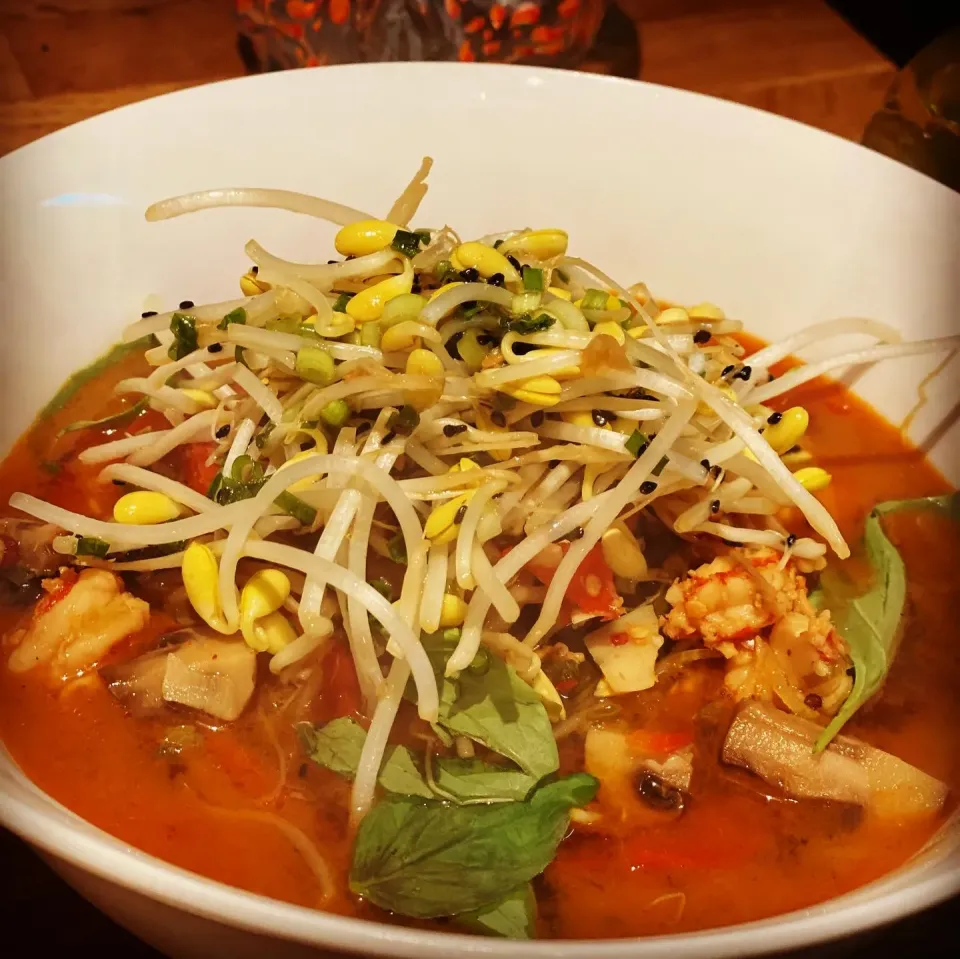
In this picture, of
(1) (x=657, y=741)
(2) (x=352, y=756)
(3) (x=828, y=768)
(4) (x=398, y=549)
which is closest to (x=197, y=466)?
(4) (x=398, y=549)

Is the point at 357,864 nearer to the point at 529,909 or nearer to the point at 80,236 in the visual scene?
the point at 529,909

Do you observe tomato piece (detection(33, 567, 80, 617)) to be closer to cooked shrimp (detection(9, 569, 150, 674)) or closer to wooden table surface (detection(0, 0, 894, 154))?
cooked shrimp (detection(9, 569, 150, 674))

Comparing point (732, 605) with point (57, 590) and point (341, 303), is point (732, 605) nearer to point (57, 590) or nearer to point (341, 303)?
point (341, 303)

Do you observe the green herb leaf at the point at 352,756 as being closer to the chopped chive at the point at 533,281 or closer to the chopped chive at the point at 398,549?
the chopped chive at the point at 398,549

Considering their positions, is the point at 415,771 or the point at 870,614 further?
the point at 870,614

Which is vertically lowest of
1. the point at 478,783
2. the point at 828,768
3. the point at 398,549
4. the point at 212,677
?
the point at 828,768

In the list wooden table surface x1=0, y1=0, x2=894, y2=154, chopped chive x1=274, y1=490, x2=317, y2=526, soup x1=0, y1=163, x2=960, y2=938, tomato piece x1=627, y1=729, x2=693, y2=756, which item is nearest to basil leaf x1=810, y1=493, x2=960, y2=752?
soup x1=0, y1=163, x2=960, y2=938

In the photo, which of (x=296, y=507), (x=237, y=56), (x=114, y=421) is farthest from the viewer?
(x=237, y=56)
